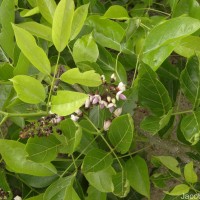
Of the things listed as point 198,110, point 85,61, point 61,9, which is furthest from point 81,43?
point 198,110

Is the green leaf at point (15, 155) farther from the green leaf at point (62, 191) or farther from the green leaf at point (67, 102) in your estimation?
the green leaf at point (67, 102)

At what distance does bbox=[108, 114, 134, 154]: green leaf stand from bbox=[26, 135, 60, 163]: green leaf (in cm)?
12

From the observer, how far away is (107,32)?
32.8 inches

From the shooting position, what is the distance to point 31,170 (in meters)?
0.85

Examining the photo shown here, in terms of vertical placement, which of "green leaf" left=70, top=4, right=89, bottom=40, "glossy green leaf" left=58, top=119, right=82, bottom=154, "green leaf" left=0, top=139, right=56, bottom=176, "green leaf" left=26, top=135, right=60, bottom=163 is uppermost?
"green leaf" left=70, top=4, right=89, bottom=40

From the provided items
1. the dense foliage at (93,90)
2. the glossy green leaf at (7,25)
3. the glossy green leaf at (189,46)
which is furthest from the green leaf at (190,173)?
the glossy green leaf at (7,25)

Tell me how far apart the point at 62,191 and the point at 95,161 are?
3.9 inches

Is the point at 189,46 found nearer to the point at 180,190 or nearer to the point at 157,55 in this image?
the point at 157,55

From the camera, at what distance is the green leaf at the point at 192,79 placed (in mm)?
743

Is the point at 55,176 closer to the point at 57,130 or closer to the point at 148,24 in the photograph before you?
the point at 57,130

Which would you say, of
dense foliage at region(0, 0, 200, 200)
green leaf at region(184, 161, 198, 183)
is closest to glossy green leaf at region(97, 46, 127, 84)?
dense foliage at region(0, 0, 200, 200)

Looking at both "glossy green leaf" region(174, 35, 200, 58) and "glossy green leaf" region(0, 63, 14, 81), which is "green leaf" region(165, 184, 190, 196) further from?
"glossy green leaf" region(0, 63, 14, 81)

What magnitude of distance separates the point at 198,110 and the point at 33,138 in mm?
319

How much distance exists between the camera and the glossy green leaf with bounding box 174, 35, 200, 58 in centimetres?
77
